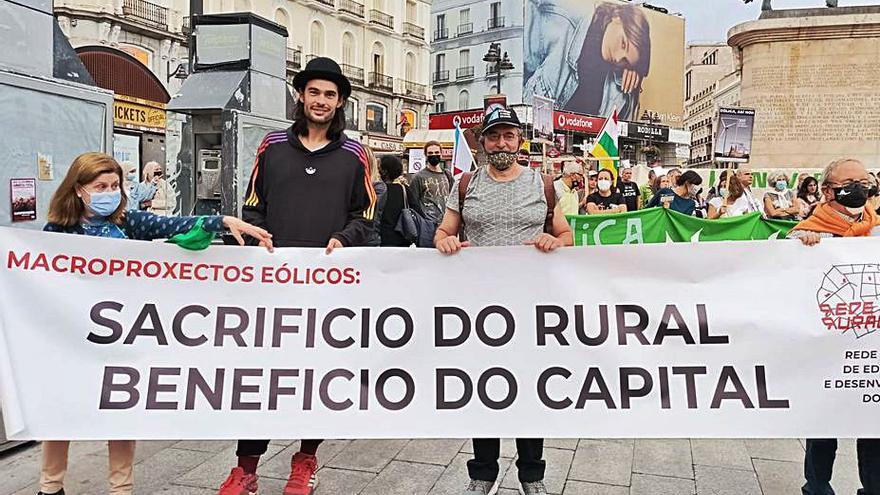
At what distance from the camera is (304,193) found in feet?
11.9

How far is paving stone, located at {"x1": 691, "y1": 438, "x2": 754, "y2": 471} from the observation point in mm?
4223

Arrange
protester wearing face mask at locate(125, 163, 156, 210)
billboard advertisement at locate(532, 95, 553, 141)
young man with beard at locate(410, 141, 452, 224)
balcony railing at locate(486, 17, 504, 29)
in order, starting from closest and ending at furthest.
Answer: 1. young man with beard at locate(410, 141, 452, 224)
2. protester wearing face mask at locate(125, 163, 156, 210)
3. billboard advertisement at locate(532, 95, 553, 141)
4. balcony railing at locate(486, 17, 504, 29)

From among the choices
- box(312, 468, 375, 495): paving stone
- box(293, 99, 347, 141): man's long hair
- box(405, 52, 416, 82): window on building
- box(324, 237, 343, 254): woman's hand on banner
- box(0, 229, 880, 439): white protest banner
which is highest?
box(405, 52, 416, 82): window on building

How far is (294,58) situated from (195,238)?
43354 mm

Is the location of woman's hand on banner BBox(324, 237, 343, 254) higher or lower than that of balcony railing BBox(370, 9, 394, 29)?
lower

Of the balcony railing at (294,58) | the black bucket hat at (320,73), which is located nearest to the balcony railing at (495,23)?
the balcony railing at (294,58)

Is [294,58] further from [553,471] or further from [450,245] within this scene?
[450,245]

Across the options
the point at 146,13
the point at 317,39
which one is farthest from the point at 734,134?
the point at 317,39

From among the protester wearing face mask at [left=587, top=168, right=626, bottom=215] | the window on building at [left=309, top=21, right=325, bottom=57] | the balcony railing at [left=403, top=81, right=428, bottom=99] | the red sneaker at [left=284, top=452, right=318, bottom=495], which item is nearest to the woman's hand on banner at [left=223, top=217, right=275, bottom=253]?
the red sneaker at [left=284, top=452, right=318, bottom=495]

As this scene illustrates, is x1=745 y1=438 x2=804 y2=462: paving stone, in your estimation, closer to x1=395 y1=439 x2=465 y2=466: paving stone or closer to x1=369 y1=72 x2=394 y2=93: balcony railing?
x1=395 y1=439 x2=465 y2=466: paving stone

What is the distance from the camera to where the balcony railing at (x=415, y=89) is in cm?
5455

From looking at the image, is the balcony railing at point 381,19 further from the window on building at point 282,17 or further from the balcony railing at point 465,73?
the balcony railing at point 465,73

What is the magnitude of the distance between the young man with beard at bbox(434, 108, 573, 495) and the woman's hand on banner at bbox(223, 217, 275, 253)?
778 mm

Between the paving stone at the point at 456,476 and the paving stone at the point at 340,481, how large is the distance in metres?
0.37
